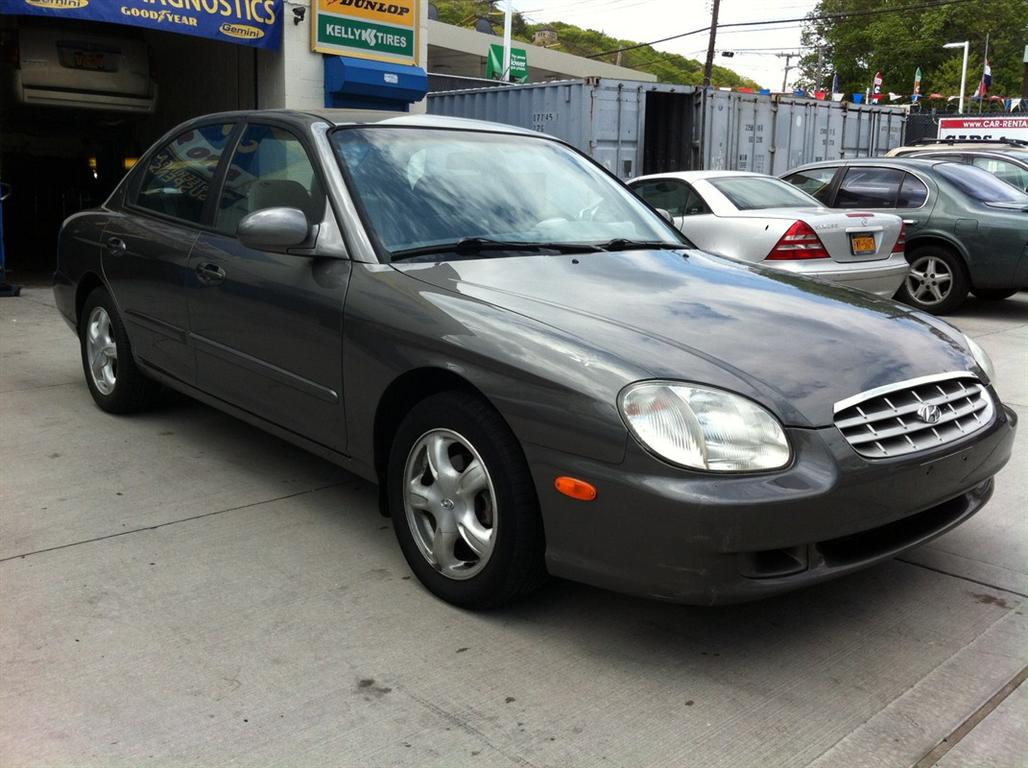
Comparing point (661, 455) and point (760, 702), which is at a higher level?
point (661, 455)

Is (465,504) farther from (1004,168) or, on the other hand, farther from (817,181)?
(1004,168)

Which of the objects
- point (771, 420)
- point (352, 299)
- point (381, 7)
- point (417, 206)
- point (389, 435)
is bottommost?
point (389, 435)

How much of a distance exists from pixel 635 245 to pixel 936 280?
6.76 metres

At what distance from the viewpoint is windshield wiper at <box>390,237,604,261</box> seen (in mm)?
3646

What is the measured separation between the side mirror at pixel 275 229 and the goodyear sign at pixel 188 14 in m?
7.90

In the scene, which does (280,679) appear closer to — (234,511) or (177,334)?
(234,511)

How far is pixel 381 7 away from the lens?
12.9 metres

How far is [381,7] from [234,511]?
1022cm

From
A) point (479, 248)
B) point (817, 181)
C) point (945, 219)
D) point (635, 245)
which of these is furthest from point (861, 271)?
point (479, 248)

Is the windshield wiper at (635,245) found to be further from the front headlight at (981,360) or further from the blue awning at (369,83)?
the blue awning at (369,83)

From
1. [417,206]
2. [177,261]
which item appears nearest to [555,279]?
[417,206]

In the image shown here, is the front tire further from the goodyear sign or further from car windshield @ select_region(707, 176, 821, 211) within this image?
the goodyear sign

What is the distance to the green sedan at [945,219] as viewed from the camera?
9.39 meters

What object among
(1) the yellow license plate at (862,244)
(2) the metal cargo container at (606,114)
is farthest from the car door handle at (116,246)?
(2) the metal cargo container at (606,114)
